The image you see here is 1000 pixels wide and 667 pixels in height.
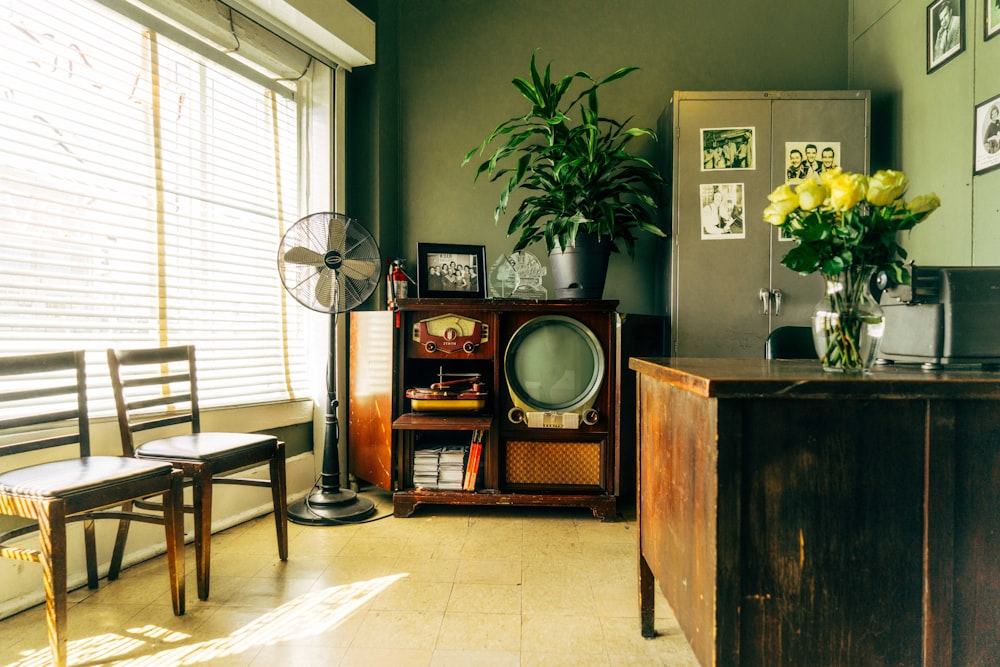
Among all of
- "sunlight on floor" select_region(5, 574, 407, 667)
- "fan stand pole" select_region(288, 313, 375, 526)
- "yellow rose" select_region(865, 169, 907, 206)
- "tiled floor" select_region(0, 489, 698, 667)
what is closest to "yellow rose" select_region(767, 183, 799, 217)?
"yellow rose" select_region(865, 169, 907, 206)

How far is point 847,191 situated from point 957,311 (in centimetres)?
47

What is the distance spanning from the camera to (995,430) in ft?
3.82

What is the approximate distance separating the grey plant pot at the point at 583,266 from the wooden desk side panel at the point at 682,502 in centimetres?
143

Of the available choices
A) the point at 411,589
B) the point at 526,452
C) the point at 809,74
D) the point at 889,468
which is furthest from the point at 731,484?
the point at 809,74

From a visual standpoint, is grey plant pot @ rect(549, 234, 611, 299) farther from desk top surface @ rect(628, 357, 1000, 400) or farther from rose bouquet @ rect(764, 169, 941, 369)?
desk top surface @ rect(628, 357, 1000, 400)

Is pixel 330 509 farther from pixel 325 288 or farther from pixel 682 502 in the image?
pixel 682 502

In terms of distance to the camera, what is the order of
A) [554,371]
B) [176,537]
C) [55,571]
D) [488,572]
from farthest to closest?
[554,371]
[488,572]
[176,537]
[55,571]

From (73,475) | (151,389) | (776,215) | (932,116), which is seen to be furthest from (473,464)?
(932,116)

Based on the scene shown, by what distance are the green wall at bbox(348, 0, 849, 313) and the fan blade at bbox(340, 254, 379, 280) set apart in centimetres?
79

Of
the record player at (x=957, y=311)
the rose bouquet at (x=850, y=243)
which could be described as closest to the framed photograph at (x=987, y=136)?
the record player at (x=957, y=311)

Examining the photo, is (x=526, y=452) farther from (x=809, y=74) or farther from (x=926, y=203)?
(x=809, y=74)

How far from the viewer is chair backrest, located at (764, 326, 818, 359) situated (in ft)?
7.52

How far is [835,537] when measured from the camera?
118 cm

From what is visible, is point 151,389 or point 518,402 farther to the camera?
point 518,402
